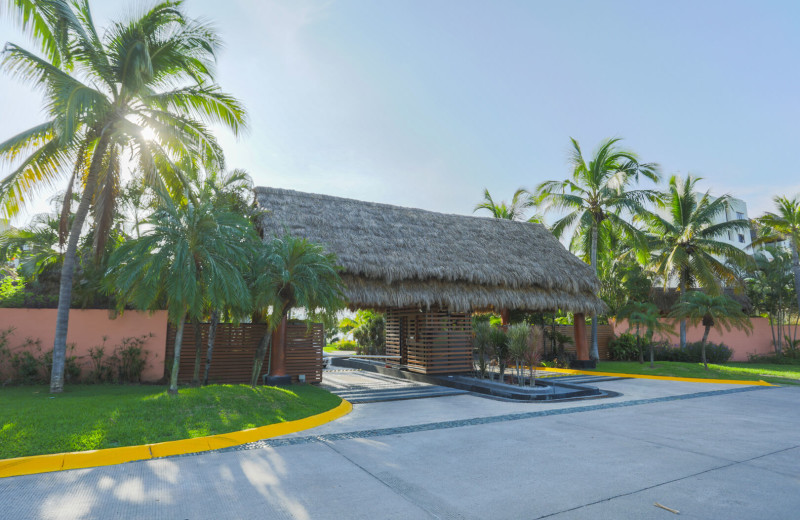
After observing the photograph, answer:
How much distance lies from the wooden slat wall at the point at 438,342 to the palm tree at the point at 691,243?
1082cm

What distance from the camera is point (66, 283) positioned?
353 inches

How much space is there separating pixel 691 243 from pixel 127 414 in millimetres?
23464

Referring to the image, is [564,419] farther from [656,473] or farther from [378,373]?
[378,373]

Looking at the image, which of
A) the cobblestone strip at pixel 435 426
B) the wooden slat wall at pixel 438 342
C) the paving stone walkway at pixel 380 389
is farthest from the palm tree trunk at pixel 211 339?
the wooden slat wall at pixel 438 342

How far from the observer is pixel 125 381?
10.1m

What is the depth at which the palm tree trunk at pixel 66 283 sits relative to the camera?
865 cm

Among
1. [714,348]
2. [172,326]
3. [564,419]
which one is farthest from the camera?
[714,348]

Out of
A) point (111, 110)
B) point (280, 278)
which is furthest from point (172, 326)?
point (111, 110)

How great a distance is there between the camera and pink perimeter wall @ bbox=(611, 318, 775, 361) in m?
21.6

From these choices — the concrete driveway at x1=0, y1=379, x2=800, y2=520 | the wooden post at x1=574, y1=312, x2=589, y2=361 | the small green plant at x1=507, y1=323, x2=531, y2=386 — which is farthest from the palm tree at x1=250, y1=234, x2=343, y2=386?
the wooden post at x1=574, y1=312, x2=589, y2=361

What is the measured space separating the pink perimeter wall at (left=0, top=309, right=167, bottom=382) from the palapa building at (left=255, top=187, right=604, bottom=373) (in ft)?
12.3

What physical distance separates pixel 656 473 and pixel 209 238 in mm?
7199

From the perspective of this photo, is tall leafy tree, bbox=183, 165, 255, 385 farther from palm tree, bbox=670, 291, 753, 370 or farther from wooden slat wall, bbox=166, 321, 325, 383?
palm tree, bbox=670, 291, 753, 370

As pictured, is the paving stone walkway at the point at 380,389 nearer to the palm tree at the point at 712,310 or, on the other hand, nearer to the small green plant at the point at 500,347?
the small green plant at the point at 500,347
